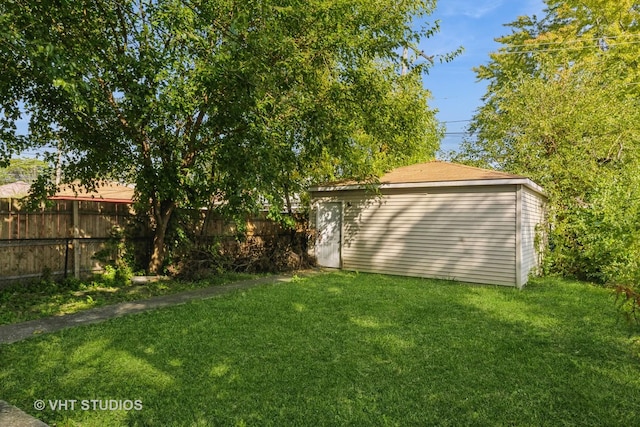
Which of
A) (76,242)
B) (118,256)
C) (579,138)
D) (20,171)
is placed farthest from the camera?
(20,171)

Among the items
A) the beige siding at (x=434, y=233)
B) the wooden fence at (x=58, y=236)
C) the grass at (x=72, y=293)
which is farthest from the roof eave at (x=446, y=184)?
the grass at (x=72, y=293)

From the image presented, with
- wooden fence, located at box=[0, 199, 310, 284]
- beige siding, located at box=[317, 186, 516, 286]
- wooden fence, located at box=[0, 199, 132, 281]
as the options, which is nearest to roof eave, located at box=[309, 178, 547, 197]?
beige siding, located at box=[317, 186, 516, 286]

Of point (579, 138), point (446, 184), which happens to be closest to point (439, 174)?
point (446, 184)

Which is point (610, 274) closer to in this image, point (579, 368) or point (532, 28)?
point (579, 368)

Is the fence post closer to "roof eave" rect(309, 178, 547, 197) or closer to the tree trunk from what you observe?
the tree trunk

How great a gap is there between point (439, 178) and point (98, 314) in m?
7.41

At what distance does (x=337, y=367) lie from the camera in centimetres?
374

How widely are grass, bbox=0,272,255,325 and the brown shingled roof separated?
4.97 meters

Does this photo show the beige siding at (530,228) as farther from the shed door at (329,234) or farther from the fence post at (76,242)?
the fence post at (76,242)

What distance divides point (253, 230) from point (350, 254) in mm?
2722

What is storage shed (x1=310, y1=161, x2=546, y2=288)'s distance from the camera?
8.66 metres

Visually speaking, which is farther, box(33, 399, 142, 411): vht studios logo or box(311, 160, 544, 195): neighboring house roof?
box(311, 160, 544, 195): neighboring house roof

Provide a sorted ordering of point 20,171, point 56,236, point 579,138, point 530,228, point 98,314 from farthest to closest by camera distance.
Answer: point 20,171, point 579,138, point 530,228, point 56,236, point 98,314

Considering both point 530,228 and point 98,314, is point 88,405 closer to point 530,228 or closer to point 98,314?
point 98,314
